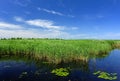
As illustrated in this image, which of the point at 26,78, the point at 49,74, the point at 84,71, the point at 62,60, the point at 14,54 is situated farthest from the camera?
the point at 14,54

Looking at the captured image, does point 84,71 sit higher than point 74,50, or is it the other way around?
point 74,50

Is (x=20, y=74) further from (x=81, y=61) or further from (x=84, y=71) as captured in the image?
(x=81, y=61)

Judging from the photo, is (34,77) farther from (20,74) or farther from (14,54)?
(14,54)

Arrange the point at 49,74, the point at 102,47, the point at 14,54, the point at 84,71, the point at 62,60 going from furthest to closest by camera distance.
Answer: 1. the point at 102,47
2. the point at 14,54
3. the point at 62,60
4. the point at 84,71
5. the point at 49,74

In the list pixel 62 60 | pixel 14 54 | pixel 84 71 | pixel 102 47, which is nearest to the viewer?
pixel 84 71

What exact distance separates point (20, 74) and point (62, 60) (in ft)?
20.6

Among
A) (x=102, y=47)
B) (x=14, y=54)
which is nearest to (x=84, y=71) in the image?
(x=14, y=54)

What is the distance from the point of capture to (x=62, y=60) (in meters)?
19.2

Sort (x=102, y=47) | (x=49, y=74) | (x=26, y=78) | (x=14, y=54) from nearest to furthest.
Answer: (x=26, y=78) → (x=49, y=74) → (x=14, y=54) → (x=102, y=47)

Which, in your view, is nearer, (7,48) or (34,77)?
(34,77)

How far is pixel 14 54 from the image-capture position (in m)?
25.6

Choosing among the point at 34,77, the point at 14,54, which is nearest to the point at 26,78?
the point at 34,77

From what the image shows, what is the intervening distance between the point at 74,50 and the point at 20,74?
8374mm

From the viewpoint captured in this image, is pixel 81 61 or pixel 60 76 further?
pixel 81 61
